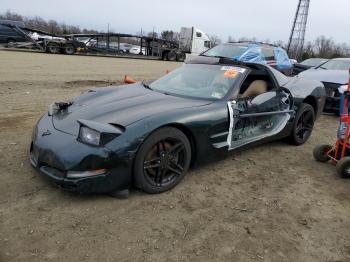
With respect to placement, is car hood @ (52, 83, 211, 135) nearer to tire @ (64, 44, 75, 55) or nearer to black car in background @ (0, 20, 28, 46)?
tire @ (64, 44, 75, 55)

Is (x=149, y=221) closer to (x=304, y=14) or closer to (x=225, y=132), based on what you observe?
(x=225, y=132)

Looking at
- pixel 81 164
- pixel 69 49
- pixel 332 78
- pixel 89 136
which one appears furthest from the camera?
pixel 69 49

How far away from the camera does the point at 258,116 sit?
4.60 metres

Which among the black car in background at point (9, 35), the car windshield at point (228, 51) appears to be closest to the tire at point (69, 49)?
the black car in background at point (9, 35)

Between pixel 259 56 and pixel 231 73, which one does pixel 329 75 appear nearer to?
pixel 259 56

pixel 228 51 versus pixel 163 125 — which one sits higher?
pixel 228 51

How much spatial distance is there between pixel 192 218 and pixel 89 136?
3.94 ft

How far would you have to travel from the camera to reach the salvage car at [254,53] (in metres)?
10.8

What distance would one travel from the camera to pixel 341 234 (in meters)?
3.16

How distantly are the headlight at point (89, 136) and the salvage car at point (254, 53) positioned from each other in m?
7.85

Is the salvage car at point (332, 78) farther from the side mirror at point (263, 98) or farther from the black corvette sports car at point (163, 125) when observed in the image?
the side mirror at point (263, 98)

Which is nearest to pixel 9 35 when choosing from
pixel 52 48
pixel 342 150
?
pixel 52 48

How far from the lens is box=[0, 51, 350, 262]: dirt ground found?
2.71 metres

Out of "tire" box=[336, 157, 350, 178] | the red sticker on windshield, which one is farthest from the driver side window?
Result: "tire" box=[336, 157, 350, 178]
